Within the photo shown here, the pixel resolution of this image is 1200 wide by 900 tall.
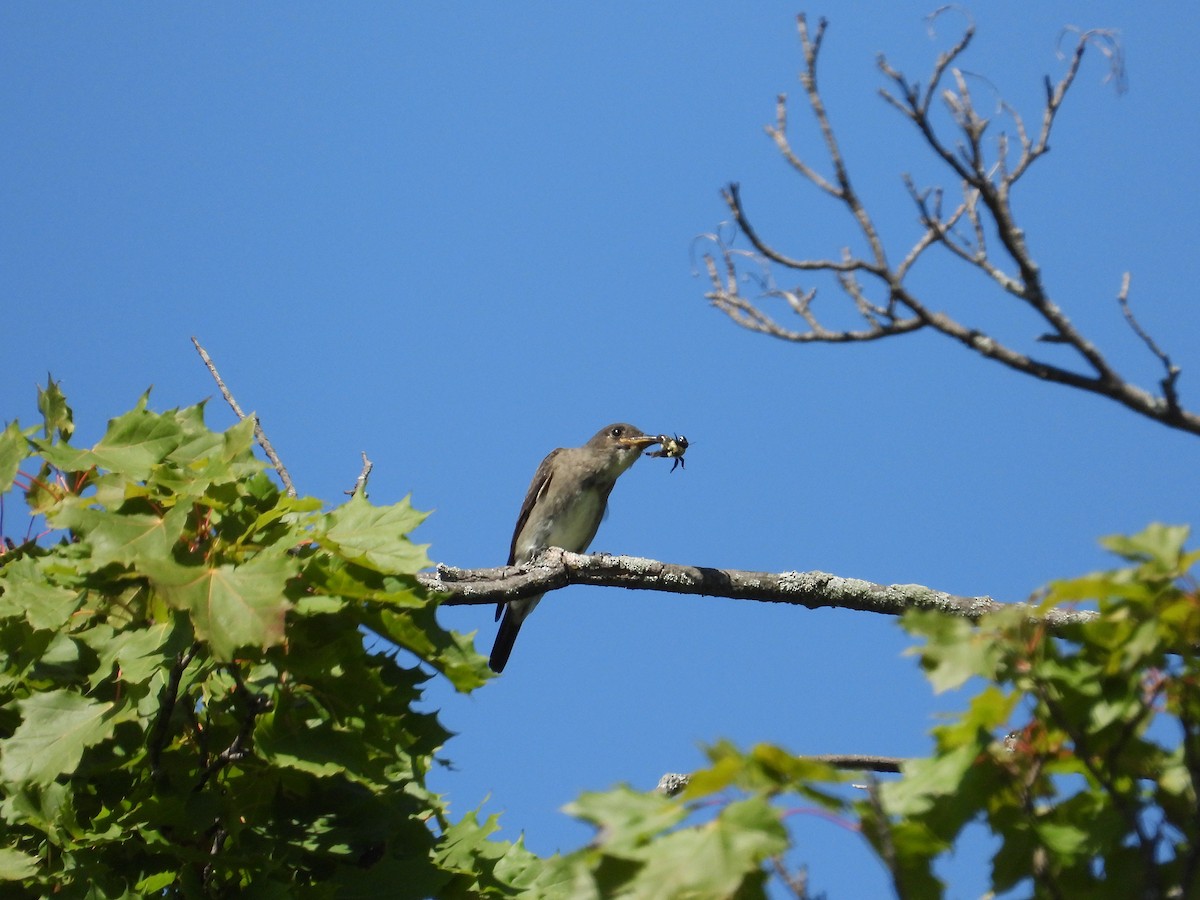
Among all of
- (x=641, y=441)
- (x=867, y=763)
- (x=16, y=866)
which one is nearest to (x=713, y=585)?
(x=867, y=763)

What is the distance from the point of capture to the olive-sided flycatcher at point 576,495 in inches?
431

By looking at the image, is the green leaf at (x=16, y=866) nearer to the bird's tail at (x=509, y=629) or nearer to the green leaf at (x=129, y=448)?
the green leaf at (x=129, y=448)

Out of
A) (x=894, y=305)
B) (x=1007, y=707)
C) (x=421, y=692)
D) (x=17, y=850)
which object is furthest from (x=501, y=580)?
(x=1007, y=707)

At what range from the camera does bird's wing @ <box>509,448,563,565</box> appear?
11.4 m

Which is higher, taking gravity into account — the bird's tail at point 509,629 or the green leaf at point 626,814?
the bird's tail at point 509,629

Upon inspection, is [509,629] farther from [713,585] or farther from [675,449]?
[713,585]

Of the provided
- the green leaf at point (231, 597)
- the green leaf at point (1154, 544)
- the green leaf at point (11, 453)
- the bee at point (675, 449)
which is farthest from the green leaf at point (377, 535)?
the bee at point (675, 449)

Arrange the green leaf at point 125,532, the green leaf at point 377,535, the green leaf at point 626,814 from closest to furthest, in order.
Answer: the green leaf at point 626,814 → the green leaf at point 125,532 → the green leaf at point 377,535

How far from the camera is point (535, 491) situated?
1145 cm

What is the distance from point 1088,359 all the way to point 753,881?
1.37 meters

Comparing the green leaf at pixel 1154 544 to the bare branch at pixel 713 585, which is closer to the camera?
the green leaf at pixel 1154 544

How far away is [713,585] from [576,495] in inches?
202

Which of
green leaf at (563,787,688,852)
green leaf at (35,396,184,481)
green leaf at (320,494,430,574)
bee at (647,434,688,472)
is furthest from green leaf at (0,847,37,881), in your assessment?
bee at (647,434,688,472)

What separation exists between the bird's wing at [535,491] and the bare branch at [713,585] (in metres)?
5.25
